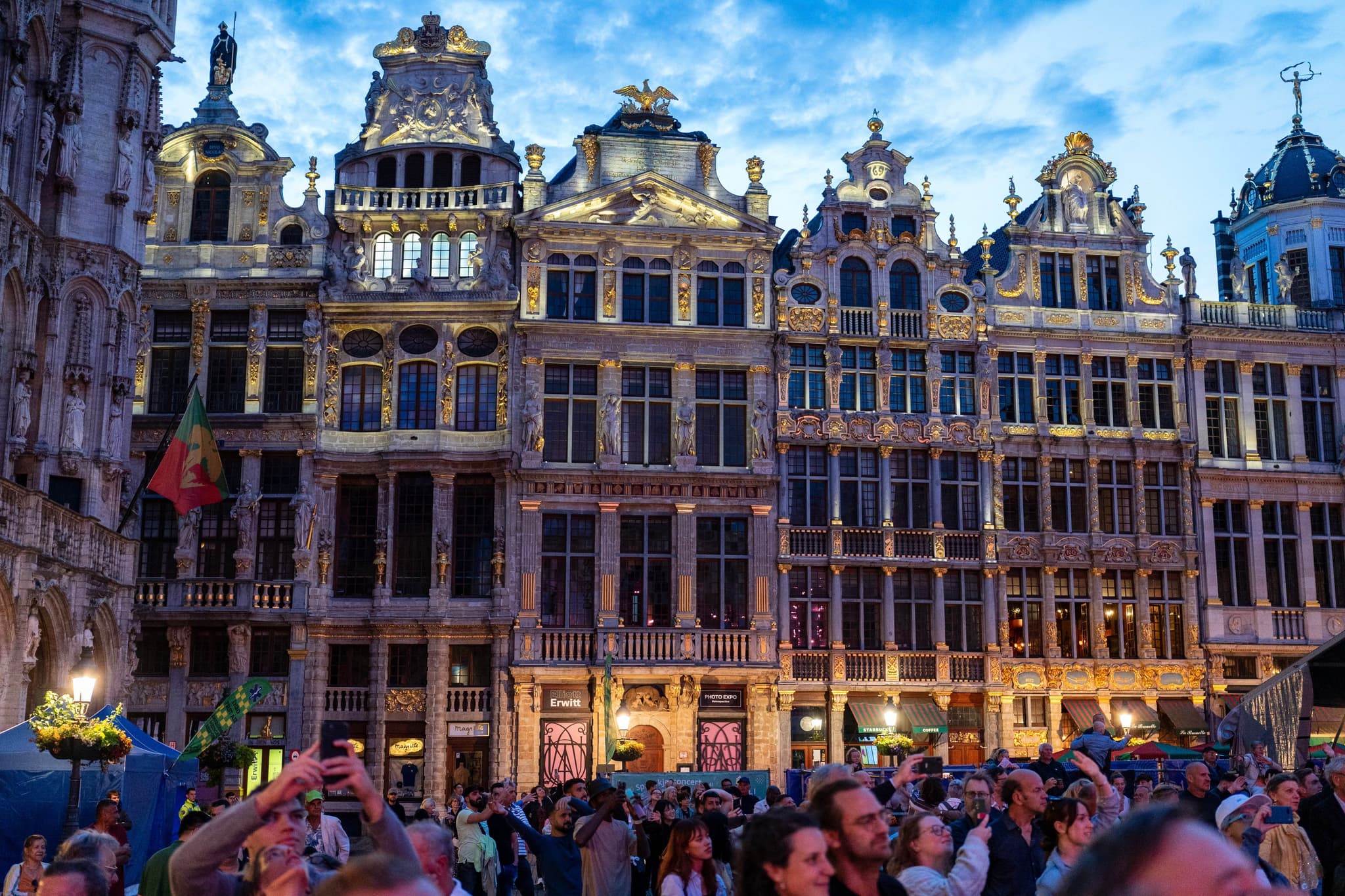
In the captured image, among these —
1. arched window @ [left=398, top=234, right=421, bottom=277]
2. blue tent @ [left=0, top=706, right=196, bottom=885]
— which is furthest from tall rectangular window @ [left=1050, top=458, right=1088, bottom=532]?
blue tent @ [left=0, top=706, right=196, bottom=885]

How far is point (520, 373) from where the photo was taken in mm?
33312

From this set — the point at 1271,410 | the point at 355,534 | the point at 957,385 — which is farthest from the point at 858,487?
the point at 355,534

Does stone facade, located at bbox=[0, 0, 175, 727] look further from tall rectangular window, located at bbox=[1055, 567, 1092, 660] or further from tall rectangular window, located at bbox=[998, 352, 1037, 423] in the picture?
tall rectangular window, located at bbox=[1055, 567, 1092, 660]

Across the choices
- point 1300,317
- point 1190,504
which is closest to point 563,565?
point 1190,504

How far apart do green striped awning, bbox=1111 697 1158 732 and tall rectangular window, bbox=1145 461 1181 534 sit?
4116 millimetres

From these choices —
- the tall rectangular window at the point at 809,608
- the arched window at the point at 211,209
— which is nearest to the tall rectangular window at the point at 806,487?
the tall rectangular window at the point at 809,608

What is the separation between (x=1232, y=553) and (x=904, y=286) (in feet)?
Result: 33.9

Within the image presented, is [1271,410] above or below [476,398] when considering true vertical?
above

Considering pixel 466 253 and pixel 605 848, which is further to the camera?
pixel 466 253

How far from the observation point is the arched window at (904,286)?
3522 cm

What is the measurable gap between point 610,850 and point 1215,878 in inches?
352

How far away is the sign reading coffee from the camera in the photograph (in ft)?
106

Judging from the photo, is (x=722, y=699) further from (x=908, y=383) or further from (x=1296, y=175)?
(x=1296, y=175)

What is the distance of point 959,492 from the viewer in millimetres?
34500
